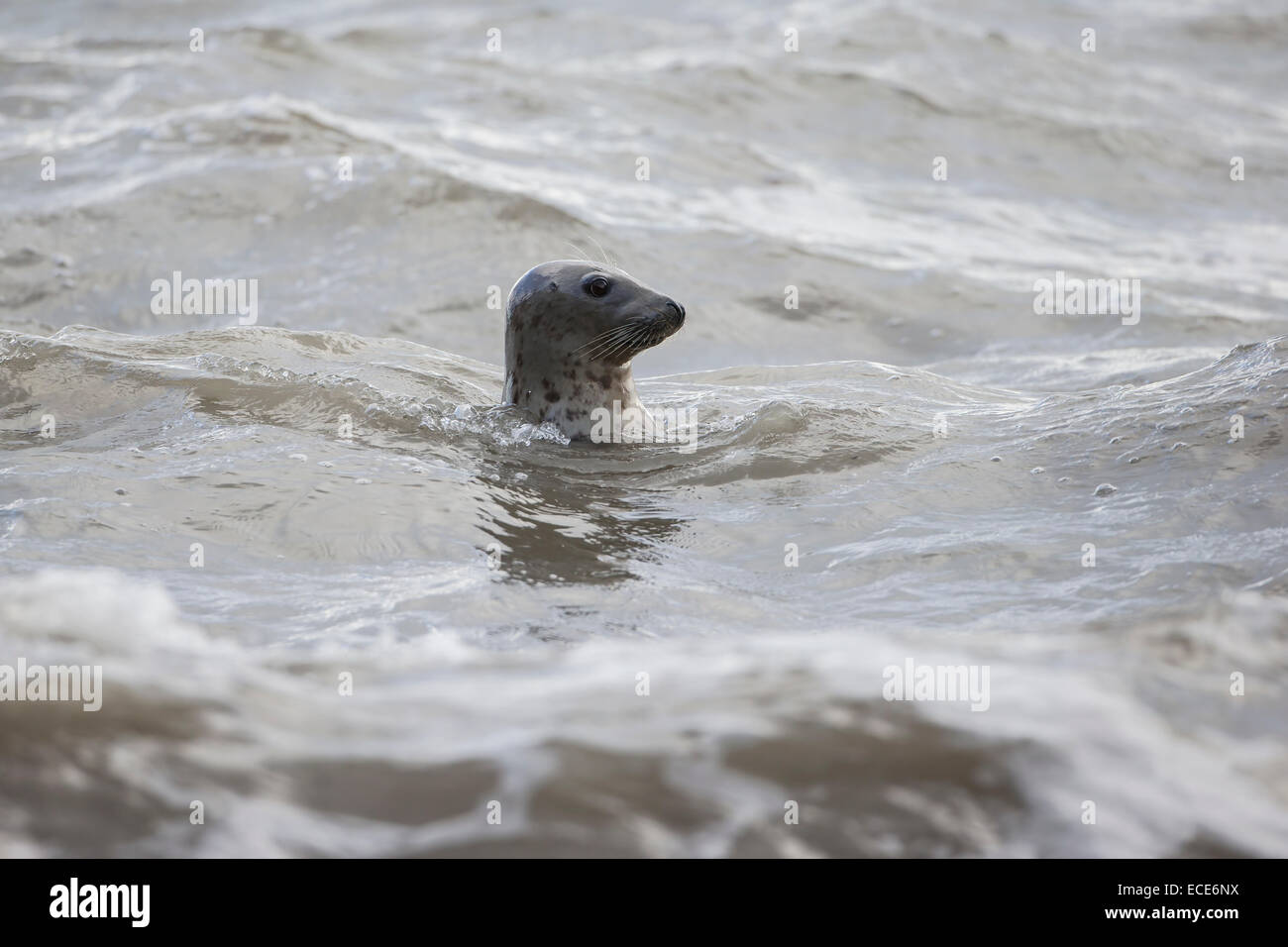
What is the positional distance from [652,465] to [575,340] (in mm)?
769

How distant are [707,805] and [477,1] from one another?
1857 cm

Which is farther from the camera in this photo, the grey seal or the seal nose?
the grey seal

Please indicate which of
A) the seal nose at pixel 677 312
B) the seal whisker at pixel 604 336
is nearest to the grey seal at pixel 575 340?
the seal whisker at pixel 604 336

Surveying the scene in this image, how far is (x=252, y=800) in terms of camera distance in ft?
8.87

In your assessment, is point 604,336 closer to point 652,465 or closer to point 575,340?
point 575,340

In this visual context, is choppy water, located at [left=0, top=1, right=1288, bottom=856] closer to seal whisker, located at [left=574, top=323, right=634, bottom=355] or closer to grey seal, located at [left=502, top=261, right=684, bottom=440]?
grey seal, located at [left=502, top=261, right=684, bottom=440]

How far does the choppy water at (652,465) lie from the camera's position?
278 cm

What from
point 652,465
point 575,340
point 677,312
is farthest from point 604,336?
point 652,465

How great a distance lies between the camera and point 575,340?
272 inches

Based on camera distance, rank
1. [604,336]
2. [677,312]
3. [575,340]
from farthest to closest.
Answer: [575,340], [604,336], [677,312]

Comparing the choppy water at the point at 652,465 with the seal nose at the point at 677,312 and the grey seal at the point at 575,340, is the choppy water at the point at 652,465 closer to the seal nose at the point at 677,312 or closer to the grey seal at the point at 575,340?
the grey seal at the point at 575,340

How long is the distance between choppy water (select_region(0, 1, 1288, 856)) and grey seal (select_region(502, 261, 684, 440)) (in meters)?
0.24

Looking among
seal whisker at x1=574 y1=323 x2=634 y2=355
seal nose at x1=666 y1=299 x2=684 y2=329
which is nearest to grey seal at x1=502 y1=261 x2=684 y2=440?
seal whisker at x1=574 y1=323 x2=634 y2=355

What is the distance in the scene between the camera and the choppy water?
2779 millimetres
